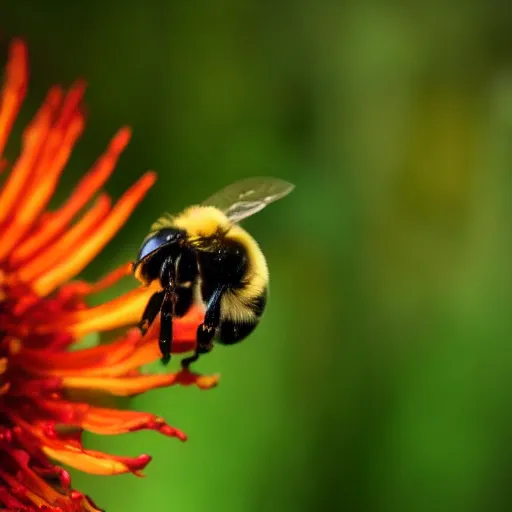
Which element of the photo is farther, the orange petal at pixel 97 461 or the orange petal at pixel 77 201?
the orange petal at pixel 77 201

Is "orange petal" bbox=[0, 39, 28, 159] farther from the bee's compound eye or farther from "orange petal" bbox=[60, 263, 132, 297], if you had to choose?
the bee's compound eye

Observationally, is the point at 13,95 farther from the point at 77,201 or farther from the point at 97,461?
the point at 97,461

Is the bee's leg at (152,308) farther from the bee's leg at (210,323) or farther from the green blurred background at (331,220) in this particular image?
the green blurred background at (331,220)

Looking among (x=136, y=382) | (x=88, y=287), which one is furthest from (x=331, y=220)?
(x=136, y=382)

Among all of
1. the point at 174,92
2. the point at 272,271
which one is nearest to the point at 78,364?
the point at 272,271

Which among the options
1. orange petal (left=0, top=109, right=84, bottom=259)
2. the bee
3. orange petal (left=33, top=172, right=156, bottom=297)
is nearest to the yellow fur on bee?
the bee

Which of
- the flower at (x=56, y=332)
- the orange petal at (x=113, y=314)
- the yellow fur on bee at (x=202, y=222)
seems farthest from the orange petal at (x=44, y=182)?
the yellow fur on bee at (x=202, y=222)

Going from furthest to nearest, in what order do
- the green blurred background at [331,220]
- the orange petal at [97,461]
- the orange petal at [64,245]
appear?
the green blurred background at [331,220]
the orange petal at [64,245]
the orange petal at [97,461]

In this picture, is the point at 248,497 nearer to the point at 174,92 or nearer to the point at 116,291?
the point at 116,291
